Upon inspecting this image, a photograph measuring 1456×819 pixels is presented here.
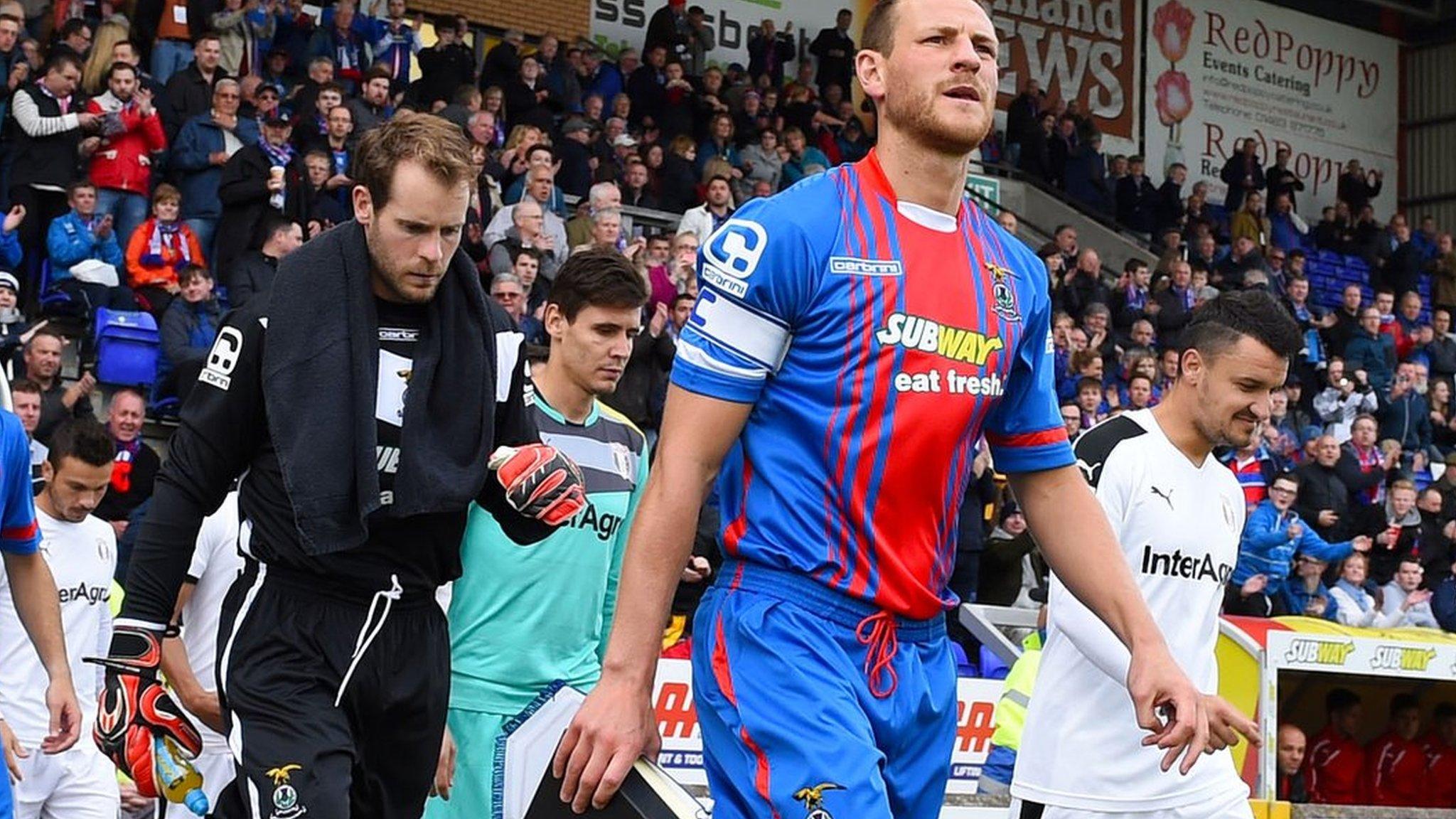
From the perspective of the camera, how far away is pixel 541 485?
480 centimetres

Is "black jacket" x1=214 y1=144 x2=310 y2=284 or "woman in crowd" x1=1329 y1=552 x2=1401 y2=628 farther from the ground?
"black jacket" x1=214 y1=144 x2=310 y2=284

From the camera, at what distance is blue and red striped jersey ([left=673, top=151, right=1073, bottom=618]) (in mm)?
3584

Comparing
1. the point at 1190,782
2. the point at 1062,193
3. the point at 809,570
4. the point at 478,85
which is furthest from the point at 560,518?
the point at 1062,193

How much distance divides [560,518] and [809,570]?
139 centimetres

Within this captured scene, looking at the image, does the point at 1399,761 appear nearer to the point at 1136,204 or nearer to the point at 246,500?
the point at 246,500

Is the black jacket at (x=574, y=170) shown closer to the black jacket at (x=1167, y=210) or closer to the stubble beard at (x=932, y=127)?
the black jacket at (x=1167, y=210)

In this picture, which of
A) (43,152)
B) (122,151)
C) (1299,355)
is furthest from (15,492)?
(1299,355)

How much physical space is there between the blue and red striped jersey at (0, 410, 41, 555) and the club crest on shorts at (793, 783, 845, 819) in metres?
3.31

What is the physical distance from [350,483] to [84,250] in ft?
34.1

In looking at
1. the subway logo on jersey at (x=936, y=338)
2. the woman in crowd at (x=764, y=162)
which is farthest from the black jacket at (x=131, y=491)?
the subway logo on jersey at (x=936, y=338)

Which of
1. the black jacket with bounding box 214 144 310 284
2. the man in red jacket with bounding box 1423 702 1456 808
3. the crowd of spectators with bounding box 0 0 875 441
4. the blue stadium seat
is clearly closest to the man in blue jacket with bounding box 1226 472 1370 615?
the man in red jacket with bounding box 1423 702 1456 808

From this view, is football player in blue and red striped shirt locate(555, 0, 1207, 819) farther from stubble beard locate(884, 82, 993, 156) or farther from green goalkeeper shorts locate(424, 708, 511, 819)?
green goalkeeper shorts locate(424, 708, 511, 819)

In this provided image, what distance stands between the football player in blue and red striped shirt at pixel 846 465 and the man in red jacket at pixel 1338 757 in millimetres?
12151

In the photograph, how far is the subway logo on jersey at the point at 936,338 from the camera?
364cm
